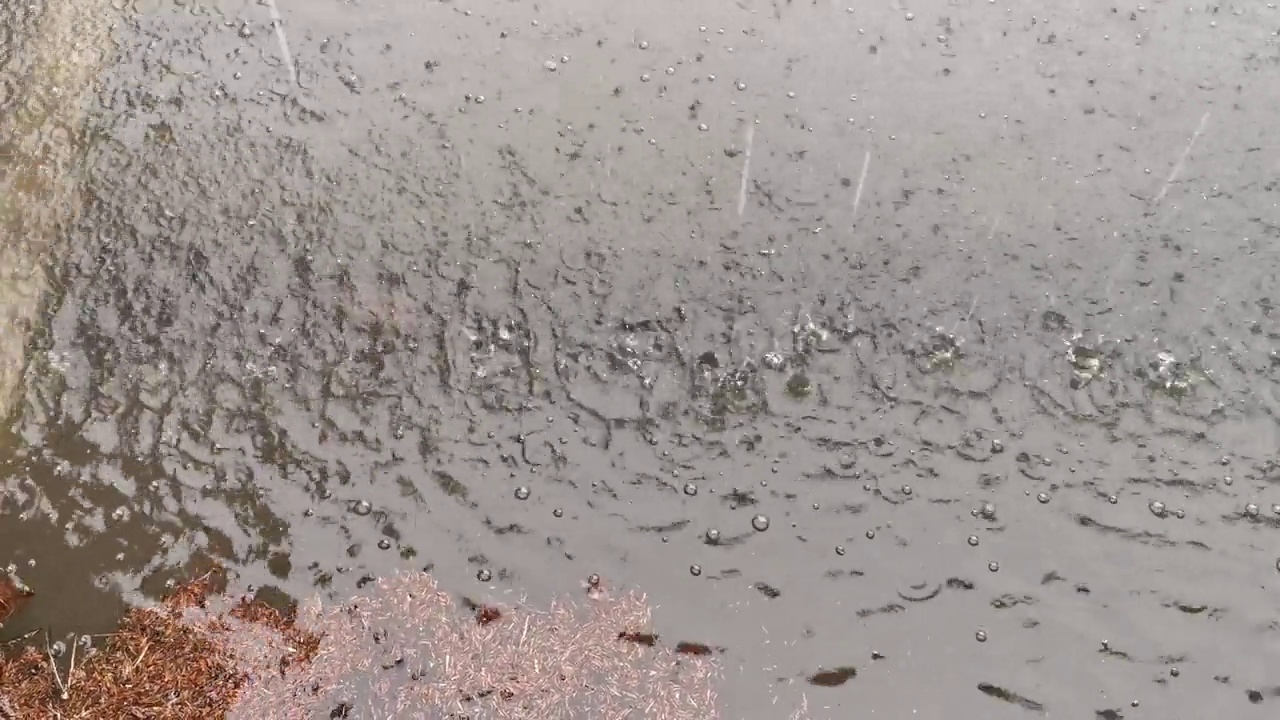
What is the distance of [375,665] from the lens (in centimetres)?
744

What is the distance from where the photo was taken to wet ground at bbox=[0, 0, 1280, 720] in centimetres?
777

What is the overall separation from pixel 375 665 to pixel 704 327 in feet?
16.2

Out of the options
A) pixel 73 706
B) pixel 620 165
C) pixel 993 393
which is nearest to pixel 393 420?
pixel 73 706

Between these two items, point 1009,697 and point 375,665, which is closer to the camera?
point 1009,697

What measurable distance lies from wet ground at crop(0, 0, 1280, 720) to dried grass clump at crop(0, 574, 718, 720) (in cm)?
29

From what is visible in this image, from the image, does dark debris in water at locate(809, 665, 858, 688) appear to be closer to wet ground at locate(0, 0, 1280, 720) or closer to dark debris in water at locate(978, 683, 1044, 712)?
wet ground at locate(0, 0, 1280, 720)

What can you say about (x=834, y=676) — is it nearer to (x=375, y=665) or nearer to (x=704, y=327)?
(x=704, y=327)

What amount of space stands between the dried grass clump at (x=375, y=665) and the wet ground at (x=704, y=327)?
295mm

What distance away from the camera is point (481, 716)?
727cm

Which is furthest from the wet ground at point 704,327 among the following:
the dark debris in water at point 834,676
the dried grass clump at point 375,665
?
the dried grass clump at point 375,665

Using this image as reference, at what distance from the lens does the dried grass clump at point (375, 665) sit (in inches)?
282

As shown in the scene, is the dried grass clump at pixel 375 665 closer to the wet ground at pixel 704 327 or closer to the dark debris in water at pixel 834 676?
the wet ground at pixel 704 327

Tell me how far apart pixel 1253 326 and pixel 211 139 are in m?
13.2

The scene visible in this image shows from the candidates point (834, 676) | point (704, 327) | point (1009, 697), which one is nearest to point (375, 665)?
point (834, 676)
